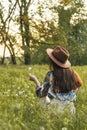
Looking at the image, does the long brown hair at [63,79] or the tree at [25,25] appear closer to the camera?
the long brown hair at [63,79]

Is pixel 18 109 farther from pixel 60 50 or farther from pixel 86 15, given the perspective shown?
pixel 86 15

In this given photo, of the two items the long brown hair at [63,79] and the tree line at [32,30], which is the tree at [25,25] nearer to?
the tree line at [32,30]

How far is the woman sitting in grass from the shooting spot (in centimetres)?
845

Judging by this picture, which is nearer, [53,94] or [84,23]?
[53,94]

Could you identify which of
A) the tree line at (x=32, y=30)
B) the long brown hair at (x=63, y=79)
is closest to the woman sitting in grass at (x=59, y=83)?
the long brown hair at (x=63, y=79)

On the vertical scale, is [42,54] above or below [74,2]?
below

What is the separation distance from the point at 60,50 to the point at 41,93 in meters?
0.79

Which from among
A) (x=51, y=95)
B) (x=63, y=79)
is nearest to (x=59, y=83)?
(x=63, y=79)

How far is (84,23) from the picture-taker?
55.3 meters

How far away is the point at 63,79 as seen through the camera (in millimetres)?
8414

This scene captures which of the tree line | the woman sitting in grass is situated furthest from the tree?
the woman sitting in grass

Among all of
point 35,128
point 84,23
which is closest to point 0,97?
point 35,128

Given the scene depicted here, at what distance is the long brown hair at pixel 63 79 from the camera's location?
8438 mm

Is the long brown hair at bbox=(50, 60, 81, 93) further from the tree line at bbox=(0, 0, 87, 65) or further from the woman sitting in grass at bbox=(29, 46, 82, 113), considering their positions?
the tree line at bbox=(0, 0, 87, 65)
